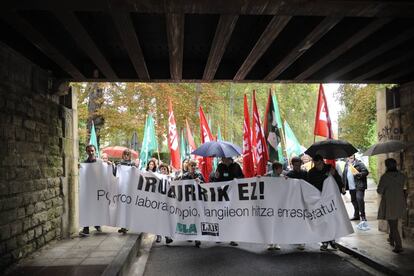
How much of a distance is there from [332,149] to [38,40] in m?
6.13

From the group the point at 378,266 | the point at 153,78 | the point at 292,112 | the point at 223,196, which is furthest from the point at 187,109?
the point at 292,112

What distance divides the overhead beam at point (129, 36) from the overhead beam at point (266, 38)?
1981 mm

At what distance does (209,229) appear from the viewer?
30.0 ft

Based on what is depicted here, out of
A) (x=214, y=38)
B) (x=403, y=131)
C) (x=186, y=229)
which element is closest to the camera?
(x=214, y=38)

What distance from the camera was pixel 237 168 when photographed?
1044cm

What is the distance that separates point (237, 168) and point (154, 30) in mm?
3788

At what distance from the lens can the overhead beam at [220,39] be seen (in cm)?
648

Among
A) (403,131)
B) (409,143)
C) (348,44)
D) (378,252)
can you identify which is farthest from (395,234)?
(348,44)

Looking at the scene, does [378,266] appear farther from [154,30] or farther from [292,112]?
[292,112]

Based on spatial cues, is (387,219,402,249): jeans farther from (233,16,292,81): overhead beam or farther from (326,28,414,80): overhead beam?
(233,16,292,81): overhead beam

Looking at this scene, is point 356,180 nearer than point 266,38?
No

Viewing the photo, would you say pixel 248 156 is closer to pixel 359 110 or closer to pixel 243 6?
pixel 243 6

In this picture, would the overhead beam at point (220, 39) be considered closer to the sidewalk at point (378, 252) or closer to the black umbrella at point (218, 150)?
the black umbrella at point (218, 150)

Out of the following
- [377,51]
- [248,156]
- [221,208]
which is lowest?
[221,208]
